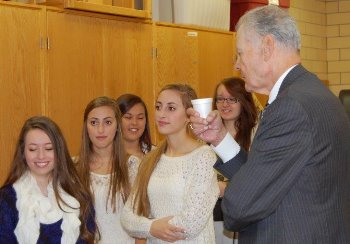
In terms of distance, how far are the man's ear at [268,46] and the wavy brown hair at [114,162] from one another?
153 centimetres

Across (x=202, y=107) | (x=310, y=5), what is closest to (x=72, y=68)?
(x=202, y=107)

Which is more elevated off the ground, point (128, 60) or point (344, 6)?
point (344, 6)

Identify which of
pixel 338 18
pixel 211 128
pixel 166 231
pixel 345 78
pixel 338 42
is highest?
pixel 338 18

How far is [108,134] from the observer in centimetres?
344

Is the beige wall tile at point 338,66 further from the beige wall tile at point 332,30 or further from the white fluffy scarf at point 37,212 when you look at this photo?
the white fluffy scarf at point 37,212

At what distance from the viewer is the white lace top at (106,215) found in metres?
3.29

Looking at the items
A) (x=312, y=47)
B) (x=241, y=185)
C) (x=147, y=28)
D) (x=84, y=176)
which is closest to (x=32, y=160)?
(x=84, y=176)

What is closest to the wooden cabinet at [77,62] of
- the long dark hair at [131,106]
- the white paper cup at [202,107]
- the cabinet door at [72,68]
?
the cabinet door at [72,68]

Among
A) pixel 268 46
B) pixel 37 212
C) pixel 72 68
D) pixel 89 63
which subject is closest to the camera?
pixel 268 46

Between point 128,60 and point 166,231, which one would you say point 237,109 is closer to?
point 128,60

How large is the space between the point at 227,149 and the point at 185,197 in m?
0.93

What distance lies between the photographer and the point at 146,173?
3186mm

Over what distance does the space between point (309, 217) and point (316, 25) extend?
20.5 ft

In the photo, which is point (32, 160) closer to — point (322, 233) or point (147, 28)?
point (322, 233)
